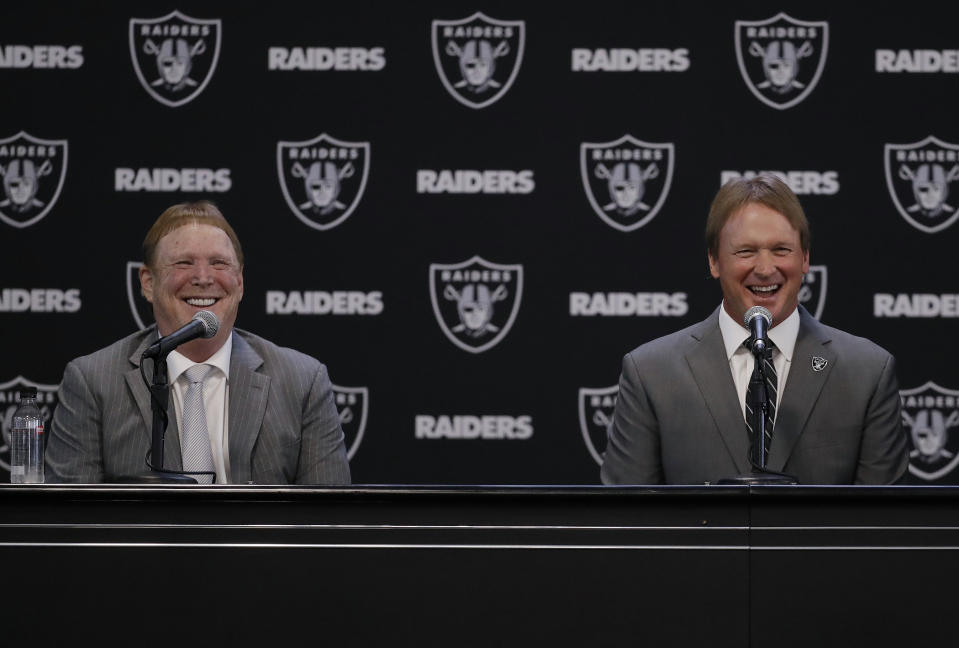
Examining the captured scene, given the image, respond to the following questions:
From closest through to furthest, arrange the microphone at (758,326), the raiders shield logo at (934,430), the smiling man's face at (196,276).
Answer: the microphone at (758,326) < the smiling man's face at (196,276) < the raiders shield logo at (934,430)

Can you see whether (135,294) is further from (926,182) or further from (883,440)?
(926,182)

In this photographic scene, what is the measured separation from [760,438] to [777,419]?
0.57 metres

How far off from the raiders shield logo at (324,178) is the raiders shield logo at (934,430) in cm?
252

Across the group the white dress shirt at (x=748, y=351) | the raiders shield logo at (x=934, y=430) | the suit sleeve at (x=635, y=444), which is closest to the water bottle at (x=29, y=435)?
the suit sleeve at (x=635, y=444)

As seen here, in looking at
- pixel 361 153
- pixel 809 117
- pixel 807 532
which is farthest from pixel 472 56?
pixel 807 532

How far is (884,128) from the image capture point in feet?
16.1

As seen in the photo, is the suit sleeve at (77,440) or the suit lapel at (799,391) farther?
the suit sleeve at (77,440)

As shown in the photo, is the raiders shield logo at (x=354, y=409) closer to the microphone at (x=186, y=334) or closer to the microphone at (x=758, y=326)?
the microphone at (x=186, y=334)

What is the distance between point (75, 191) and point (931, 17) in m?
3.76

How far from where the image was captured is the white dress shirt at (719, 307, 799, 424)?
3359mm

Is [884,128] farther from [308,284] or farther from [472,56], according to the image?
[308,284]

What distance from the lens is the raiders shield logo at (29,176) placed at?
496cm

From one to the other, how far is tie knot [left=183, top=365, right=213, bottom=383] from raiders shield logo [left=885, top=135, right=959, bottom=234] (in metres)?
3.01

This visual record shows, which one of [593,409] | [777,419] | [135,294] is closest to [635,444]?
[777,419]
